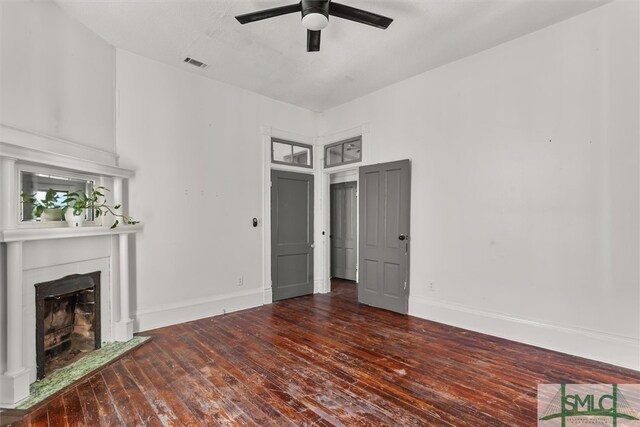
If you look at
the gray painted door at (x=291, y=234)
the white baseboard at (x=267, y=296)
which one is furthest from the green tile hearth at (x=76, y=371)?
the gray painted door at (x=291, y=234)

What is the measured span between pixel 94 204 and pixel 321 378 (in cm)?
292

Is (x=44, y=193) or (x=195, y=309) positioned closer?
(x=44, y=193)

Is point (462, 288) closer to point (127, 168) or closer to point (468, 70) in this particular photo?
point (468, 70)

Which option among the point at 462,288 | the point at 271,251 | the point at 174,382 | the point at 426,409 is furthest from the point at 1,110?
the point at 462,288

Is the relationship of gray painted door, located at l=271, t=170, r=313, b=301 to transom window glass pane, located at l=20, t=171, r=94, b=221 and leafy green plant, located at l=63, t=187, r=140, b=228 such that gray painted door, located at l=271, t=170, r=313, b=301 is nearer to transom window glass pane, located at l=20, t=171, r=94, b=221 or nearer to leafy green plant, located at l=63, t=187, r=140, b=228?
leafy green plant, located at l=63, t=187, r=140, b=228

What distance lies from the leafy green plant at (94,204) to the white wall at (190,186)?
0.24 metres

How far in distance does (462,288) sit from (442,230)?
0.77 metres

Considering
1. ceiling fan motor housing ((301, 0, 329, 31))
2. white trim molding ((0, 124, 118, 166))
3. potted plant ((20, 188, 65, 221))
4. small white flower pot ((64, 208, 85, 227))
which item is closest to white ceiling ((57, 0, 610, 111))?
ceiling fan motor housing ((301, 0, 329, 31))

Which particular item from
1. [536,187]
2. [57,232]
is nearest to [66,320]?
[57,232]

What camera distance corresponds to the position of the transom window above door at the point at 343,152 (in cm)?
536

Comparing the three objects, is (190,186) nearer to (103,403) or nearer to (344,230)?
(103,403)

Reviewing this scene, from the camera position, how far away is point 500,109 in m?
3.76

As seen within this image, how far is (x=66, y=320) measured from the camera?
10.2 feet

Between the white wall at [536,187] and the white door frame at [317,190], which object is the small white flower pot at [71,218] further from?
the white wall at [536,187]
